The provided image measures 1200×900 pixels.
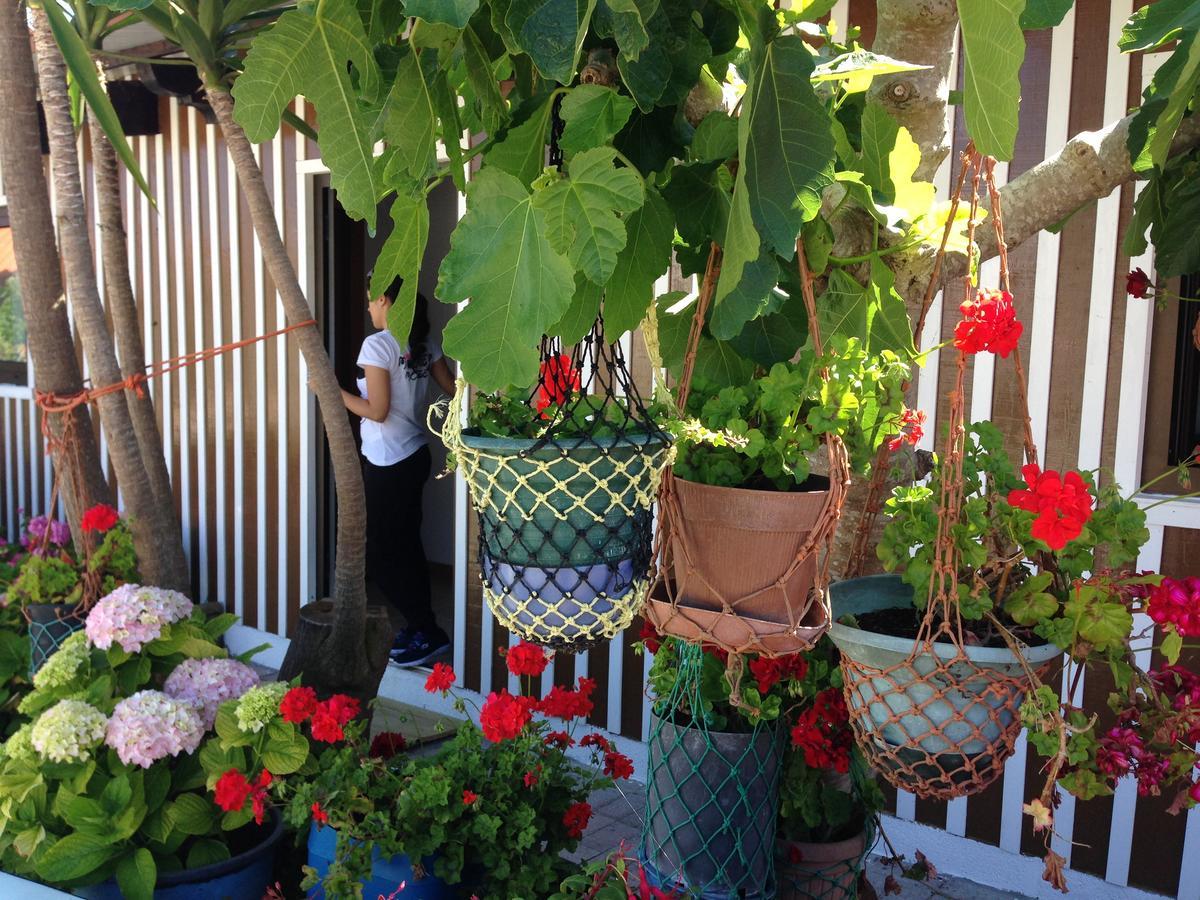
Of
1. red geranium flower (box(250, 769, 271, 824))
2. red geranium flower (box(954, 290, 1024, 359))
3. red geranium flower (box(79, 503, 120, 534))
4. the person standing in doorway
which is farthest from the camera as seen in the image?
the person standing in doorway

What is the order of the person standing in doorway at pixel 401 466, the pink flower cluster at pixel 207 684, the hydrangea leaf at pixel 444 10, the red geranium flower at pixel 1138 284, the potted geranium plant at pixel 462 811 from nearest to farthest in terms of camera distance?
the hydrangea leaf at pixel 444 10, the red geranium flower at pixel 1138 284, the potted geranium plant at pixel 462 811, the pink flower cluster at pixel 207 684, the person standing in doorway at pixel 401 466

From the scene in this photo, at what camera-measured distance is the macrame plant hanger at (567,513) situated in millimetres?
1318

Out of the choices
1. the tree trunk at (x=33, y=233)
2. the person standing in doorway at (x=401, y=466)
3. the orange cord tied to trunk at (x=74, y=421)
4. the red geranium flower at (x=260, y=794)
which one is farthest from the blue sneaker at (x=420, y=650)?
the red geranium flower at (x=260, y=794)

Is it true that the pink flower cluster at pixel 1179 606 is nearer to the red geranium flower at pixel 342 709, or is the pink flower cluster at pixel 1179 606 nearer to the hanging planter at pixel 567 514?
the hanging planter at pixel 567 514

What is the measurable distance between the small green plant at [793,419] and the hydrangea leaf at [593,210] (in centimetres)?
28

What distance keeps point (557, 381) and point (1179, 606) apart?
35.2 inches

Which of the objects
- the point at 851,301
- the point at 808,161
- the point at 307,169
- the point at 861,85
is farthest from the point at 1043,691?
the point at 307,169

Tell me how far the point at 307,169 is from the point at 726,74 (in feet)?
12.0

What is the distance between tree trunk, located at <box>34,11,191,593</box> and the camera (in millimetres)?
2998

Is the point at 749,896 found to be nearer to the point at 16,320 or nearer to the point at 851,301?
the point at 851,301

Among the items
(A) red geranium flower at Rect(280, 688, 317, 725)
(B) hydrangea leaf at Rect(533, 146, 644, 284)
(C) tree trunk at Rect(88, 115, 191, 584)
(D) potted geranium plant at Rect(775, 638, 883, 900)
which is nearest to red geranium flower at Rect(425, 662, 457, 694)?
(A) red geranium flower at Rect(280, 688, 317, 725)

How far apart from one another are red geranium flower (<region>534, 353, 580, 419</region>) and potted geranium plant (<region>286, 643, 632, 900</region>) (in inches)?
36.6

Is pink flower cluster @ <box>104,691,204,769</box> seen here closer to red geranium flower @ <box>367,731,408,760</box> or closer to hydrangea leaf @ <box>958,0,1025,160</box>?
red geranium flower @ <box>367,731,408,760</box>

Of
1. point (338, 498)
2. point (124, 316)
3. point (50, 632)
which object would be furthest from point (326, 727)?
point (124, 316)
